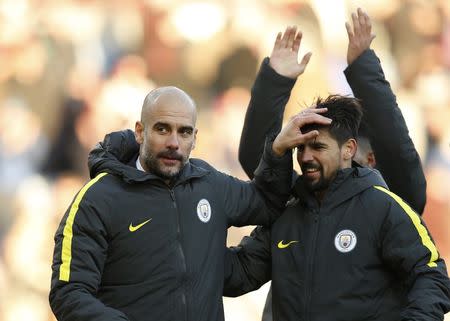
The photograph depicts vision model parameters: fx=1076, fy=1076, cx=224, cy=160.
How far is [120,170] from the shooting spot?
3361 mm

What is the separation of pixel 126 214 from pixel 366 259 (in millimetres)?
749

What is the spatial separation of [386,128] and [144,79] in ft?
8.85

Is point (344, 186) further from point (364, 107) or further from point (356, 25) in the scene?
point (356, 25)

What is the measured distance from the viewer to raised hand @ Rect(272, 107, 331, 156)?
3.36 m

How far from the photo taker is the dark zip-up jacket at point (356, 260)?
322cm

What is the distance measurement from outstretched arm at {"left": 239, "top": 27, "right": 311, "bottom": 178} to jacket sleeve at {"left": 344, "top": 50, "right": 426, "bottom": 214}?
0.20 metres

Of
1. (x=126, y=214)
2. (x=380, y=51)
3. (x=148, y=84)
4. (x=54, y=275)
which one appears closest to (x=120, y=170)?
(x=126, y=214)

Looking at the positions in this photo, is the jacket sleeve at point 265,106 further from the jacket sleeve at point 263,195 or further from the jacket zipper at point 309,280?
the jacket zipper at point 309,280

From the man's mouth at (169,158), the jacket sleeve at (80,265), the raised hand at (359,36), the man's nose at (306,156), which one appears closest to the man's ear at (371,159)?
the raised hand at (359,36)

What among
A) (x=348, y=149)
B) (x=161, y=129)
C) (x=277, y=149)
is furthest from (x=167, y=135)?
(x=348, y=149)

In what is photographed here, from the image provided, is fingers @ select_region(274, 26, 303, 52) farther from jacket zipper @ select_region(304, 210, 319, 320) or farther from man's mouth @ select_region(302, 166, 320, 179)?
jacket zipper @ select_region(304, 210, 319, 320)

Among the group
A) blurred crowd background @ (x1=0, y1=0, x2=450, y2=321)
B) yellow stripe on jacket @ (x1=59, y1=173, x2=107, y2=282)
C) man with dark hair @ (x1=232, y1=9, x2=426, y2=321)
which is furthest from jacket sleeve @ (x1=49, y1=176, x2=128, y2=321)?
blurred crowd background @ (x1=0, y1=0, x2=450, y2=321)

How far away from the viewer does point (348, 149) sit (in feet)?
11.3

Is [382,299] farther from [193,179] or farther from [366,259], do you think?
[193,179]
